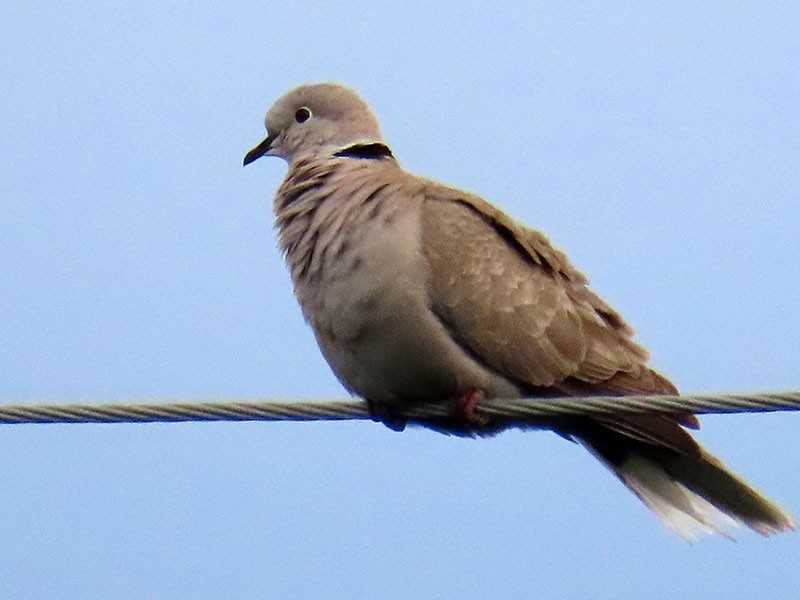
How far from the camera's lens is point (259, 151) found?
5.38 metres


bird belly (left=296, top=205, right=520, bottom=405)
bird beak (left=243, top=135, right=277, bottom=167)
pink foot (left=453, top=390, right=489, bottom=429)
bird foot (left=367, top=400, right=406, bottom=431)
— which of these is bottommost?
pink foot (left=453, top=390, right=489, bottom=429)

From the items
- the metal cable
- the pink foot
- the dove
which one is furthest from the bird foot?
the metal cable

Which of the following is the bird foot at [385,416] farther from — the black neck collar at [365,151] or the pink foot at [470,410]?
the black neck collar at [365,151]

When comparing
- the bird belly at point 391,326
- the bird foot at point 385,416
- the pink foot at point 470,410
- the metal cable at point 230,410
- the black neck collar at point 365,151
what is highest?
the black neck collar at point 365,151

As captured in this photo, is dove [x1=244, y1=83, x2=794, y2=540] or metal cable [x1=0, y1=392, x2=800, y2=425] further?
dove [x1=244, y1=83, x2=794, y2=540]

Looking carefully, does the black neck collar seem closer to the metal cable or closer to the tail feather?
the tail feather

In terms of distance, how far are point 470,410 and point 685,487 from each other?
2.32ft

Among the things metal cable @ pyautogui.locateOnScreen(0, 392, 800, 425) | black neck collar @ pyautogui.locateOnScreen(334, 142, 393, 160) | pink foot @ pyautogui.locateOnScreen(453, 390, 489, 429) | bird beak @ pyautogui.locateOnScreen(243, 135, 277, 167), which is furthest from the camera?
bird beak @ pyautogui.locateOnScreen(243, 135, 277, 167)

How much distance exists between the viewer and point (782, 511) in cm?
425

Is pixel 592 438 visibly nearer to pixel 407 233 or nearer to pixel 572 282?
pixel 572 282

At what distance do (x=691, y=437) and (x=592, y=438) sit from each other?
0.31m

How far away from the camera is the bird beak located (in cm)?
535

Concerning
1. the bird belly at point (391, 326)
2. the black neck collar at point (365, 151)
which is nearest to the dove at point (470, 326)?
the bird belly at point (391, 326)

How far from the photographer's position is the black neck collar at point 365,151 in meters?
5.01
